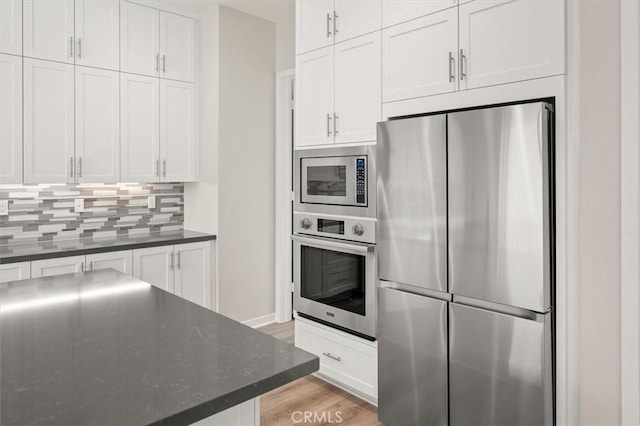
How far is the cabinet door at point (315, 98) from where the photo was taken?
108 inches

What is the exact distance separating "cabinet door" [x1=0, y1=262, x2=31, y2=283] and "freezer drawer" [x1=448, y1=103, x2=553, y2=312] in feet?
8.56

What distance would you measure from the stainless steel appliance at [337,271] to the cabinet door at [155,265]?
116cm

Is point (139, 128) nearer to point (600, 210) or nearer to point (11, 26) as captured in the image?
point (11, 26)

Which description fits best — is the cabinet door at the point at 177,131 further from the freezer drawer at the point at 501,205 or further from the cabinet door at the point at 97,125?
the freezer drawer at the point at 501,205

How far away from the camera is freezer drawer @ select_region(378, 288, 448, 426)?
6.80 feet

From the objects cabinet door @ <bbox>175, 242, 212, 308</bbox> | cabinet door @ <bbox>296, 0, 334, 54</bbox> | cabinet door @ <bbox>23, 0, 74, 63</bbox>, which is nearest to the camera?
cabinet door @ <bbox>296, 0, 334, 54</bbox>

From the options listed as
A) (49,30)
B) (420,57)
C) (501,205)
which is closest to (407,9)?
(420,57)

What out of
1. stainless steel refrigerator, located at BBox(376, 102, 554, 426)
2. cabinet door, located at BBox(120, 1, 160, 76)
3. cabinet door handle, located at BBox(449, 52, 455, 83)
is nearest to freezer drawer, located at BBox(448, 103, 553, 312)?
stainless steel refrigerator, located at BBox(376, 102, 554, 426)

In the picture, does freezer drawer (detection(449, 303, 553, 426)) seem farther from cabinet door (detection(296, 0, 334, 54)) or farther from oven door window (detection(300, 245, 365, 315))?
cabinet door (detection(296, 0, 334, 54))

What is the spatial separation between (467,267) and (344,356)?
1.13 metres

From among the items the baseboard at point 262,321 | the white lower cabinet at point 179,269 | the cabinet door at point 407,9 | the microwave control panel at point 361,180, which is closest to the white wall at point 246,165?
the baseboard at point 262,321

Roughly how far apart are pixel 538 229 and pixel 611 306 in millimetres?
426

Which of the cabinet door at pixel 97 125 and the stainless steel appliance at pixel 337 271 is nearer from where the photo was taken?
the stainless steel appliance at pixel 337 271

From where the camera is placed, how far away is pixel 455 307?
2.00 meters
